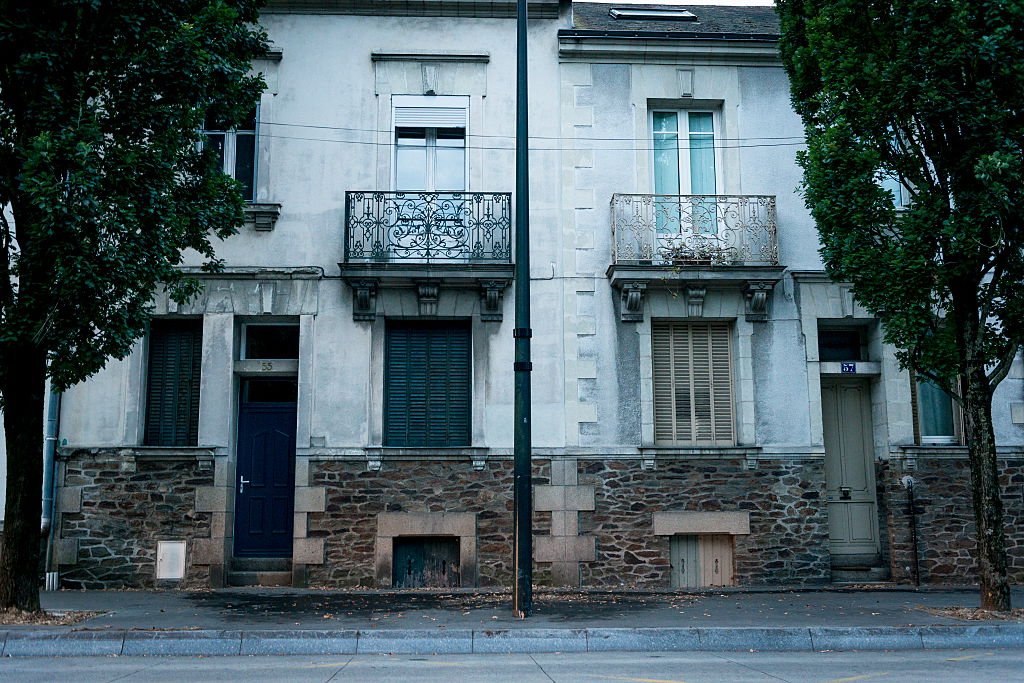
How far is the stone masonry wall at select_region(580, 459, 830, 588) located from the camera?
46.5 feet

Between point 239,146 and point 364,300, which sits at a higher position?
point 239,146

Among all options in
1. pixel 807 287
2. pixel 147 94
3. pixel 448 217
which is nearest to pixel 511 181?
pixel 448 217

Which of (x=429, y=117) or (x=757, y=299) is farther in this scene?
(x=429, y=117)

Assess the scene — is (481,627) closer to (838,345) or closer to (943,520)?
(943,520)

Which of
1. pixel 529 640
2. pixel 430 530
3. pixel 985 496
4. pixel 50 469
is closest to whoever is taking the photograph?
pixel 529 640

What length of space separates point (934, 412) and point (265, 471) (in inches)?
402

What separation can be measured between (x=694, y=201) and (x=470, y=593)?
21.7ft

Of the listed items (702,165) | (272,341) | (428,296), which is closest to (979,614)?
(702,165)

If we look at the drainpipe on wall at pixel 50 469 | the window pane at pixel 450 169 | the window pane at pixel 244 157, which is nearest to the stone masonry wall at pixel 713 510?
the window pane at pixel 450 169

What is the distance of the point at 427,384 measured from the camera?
48.0ft

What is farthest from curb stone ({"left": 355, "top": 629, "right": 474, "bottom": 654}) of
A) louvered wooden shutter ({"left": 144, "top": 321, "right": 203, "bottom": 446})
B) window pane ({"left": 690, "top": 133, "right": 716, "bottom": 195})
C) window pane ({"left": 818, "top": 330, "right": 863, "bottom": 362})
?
window pane ({"left": 690, "top": 133, "right": 716, "bottom": 195})

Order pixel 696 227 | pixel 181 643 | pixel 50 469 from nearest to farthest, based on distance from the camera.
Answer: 1. pixel 181 643
2. pixel 50 469
3. pixel 696 227

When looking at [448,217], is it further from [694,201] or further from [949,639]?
[949,639]

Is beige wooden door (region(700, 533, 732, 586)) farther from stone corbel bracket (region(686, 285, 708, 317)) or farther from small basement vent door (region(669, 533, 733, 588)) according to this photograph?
stone corbel bracket (region(686, 285, 708, 317))
